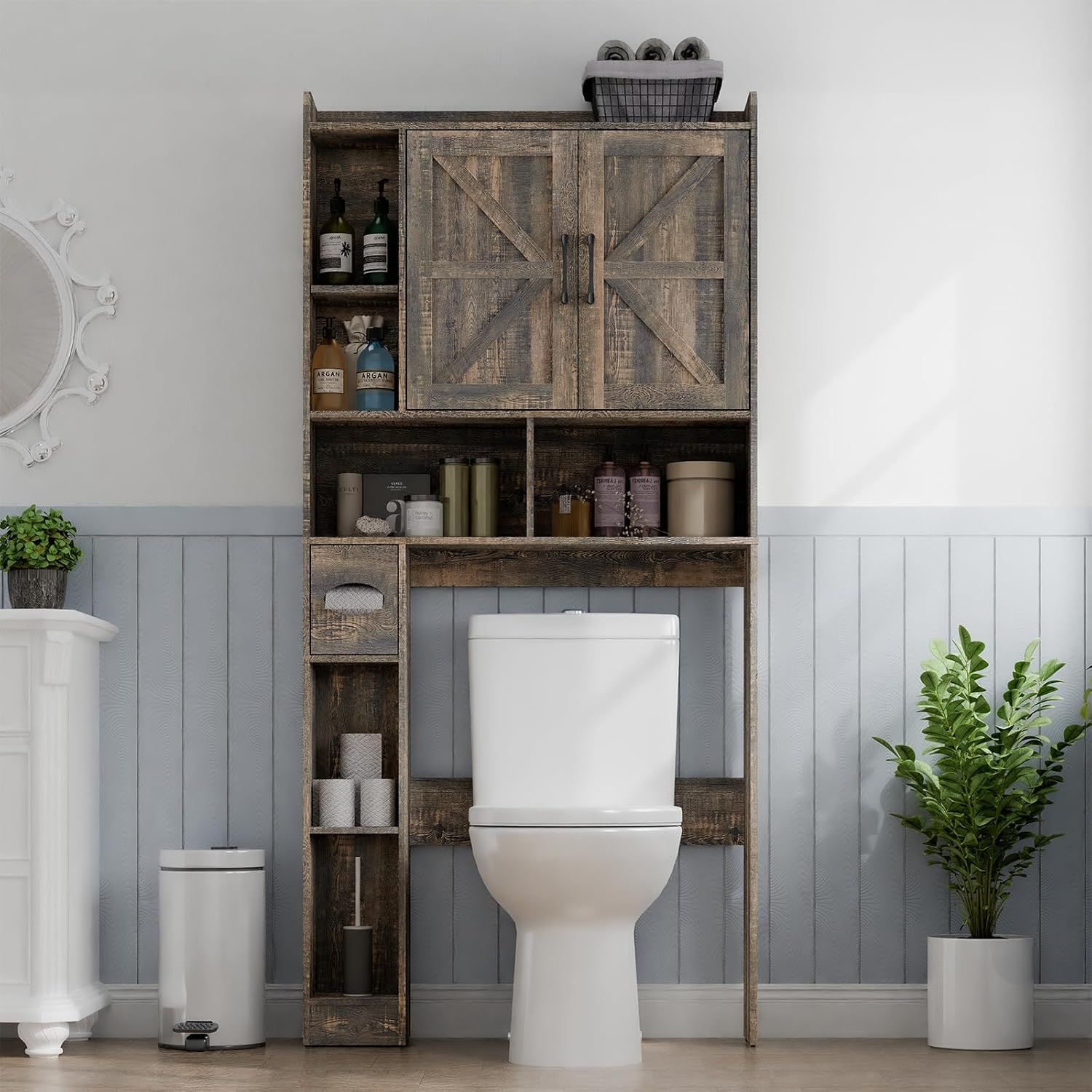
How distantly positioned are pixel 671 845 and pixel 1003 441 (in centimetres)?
136

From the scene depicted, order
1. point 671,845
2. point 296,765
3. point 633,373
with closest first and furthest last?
point 671,845, point 633,373, point 296,765

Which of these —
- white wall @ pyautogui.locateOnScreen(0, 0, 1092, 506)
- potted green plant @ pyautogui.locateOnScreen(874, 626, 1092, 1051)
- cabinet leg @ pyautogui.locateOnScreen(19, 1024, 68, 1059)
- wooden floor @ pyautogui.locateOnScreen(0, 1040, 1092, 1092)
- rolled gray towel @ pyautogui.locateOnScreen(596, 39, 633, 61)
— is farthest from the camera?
white wall @ pyautogui.locateOnScreen(0, 0, 1092, 506)

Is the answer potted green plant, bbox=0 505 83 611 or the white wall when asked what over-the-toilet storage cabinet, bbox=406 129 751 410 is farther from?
potted green plant, bbox=0 505 83 611

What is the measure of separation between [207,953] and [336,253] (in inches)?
64.2

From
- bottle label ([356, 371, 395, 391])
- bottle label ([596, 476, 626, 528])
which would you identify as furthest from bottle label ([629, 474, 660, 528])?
bottle label ([356, 371, 395, 391])

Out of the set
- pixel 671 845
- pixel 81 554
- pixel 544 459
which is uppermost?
pixel 544 459

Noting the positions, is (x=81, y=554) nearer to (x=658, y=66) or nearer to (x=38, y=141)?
(x=38, y=141)

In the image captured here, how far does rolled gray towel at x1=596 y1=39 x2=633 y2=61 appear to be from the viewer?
3.33 meters

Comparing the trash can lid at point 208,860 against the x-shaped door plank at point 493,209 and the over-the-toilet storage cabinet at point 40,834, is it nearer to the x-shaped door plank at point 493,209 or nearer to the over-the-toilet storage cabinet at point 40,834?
the over-the-toilet storage cabinet at point 40,834

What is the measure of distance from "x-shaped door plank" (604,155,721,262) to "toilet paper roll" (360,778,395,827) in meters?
1.31

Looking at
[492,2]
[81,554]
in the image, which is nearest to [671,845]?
[81,554]

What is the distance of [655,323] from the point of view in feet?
10.6

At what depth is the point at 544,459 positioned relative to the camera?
3561 mm

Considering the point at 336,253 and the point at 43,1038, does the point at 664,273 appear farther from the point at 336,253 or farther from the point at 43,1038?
the point at 43,1038
